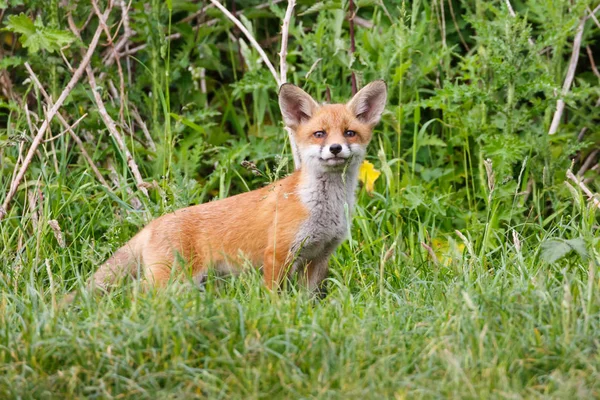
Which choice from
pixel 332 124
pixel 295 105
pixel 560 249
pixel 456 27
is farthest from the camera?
pixel 456 27

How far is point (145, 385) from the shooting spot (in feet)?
11.9

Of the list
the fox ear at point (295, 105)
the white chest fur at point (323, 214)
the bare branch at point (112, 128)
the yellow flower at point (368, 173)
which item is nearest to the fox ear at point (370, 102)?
the fox ear at point (295, 105)

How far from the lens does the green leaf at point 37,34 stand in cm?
642

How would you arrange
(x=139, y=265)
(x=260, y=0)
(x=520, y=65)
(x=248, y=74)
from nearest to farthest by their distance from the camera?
(x=139, y=265), (x=520, y=65), (x=248, y=74), (x=260, y=0)

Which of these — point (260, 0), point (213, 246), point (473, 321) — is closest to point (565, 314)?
point (473, 321)

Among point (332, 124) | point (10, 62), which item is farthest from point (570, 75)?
point (10, 62)

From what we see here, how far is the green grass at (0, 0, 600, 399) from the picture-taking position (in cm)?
371

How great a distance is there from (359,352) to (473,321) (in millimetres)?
542

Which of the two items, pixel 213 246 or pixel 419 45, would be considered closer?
pixel 213 246

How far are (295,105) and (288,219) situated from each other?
32.9 inches

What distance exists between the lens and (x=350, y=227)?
547 centimetres

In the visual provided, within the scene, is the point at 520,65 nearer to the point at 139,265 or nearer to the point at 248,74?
the point at 248,74

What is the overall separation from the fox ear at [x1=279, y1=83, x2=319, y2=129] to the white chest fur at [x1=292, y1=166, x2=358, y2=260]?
0.50m

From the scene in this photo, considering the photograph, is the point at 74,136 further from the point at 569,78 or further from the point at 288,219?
the point at 569,78
